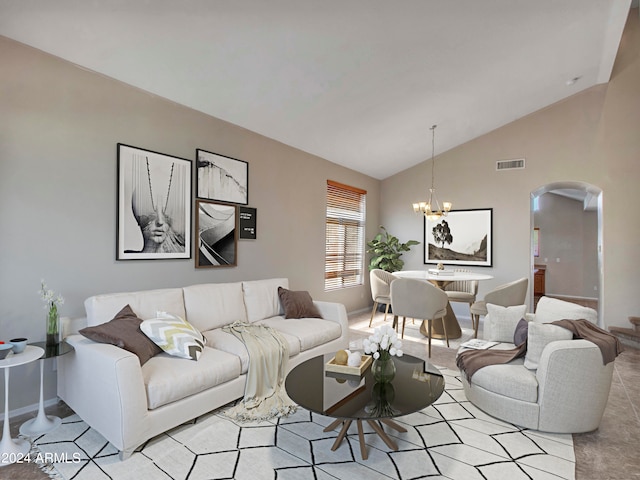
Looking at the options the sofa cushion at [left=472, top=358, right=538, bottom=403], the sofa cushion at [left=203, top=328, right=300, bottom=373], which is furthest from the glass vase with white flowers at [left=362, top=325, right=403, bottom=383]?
the sofa cushion at [left=203, top=328, right=300, bottom=373]

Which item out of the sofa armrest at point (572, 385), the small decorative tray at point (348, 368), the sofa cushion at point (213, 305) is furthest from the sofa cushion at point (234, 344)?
the sofa armrest at point (572, 385)

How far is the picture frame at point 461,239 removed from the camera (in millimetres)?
6438

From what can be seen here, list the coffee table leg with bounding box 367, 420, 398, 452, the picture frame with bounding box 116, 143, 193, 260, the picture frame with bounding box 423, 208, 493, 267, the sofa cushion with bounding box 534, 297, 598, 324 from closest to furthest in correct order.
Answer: the coffee table leg with bounding box 367, 420, 398, 452
the sofa cushion with bounding box 534, 297, 598, 324
the picture frame with bounding box 116, 143, 193, 260
the picture frame with bounding box 423, 208, 493, 267

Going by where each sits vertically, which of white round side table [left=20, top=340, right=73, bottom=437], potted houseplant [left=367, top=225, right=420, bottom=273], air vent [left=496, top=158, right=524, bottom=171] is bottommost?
white round side table [left=20, top=340, right=73, bottom=437]

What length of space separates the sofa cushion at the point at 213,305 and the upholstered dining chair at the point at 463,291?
313 centimetres

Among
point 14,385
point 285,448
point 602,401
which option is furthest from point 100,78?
point 602,401

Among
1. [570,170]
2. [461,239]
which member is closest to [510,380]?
[461,239]

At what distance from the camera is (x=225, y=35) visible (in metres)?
2.96

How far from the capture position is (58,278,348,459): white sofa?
7.23ft

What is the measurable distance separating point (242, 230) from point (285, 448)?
2704mm

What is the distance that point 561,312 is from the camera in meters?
2.99

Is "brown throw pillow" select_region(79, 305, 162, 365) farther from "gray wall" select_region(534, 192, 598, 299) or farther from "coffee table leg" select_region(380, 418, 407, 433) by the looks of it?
"gray wall" select_region(534, 192, 598, 299)

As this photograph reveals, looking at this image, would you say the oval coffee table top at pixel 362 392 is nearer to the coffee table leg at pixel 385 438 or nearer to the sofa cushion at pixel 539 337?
the coffee table leg at pixel 385 438

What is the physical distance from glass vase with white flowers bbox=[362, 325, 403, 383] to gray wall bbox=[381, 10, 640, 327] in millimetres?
4165
